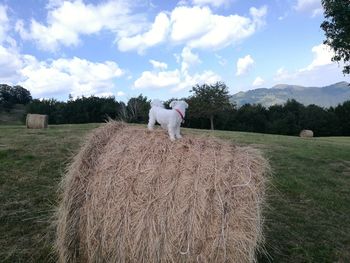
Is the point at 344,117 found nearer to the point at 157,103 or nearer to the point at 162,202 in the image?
the point at 157,103

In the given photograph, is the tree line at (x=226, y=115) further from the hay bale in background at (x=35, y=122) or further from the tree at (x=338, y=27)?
the tree at (x=338, y=27)

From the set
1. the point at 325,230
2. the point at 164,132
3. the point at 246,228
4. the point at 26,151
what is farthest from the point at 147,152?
the point at 26,151

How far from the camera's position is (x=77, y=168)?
5742 millimetres

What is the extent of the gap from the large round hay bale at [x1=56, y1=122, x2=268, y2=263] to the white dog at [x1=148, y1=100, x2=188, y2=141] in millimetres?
194

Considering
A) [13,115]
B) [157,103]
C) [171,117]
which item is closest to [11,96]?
[13,115]

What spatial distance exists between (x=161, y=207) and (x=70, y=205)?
130 cm

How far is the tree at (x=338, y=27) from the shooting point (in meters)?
15.0

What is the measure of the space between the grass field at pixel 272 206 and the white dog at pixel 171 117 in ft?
3.00

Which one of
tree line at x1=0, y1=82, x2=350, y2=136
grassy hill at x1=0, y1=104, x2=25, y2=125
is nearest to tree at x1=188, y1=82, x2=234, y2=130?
tree line at x1=0, y1=82, x2=350, y2=136

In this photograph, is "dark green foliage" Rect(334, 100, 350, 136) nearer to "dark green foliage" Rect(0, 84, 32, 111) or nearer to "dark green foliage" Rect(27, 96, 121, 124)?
"dark green foliage" Rect(27, 96, 121, 124)

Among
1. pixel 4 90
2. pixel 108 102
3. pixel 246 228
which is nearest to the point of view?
pixel 246 228

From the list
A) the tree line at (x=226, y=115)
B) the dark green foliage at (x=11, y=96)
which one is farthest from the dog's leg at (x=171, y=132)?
the dark green foliage at (x=11, y=96)

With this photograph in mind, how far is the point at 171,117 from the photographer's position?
6301 mm

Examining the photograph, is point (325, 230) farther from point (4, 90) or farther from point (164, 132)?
point (4, 90)
